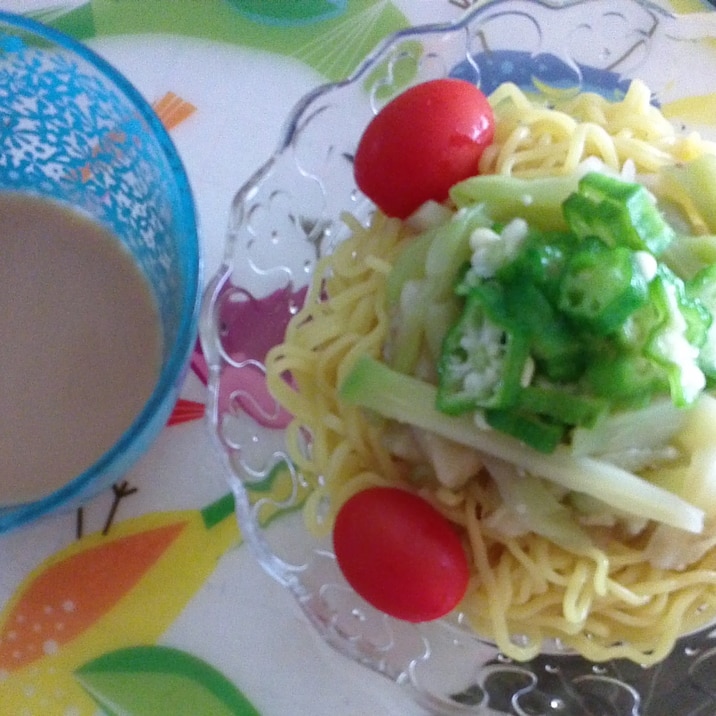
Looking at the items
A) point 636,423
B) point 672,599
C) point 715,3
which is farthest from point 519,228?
point 715,3

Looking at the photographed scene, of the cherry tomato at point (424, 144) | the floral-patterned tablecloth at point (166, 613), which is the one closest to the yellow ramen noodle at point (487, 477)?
the cherry tomato at point (424, 144)

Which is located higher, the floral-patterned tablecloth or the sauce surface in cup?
the sauce surface in cup

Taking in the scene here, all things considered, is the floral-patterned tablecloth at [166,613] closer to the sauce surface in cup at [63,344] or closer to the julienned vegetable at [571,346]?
the sauce surface in cup at [63,344]

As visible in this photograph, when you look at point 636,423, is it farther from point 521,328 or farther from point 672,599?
point 672,599

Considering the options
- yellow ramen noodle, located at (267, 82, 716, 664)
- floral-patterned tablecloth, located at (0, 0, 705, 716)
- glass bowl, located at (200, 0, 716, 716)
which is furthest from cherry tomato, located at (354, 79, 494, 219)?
floral-patterned tablecloth, located at (0, 0, 705, 716)

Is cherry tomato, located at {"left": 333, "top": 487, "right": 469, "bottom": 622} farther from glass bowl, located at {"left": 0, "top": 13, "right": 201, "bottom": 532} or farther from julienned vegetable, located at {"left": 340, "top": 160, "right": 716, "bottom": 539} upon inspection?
glass bowl, located at {"left": 0, "top": 13, "right": 201, "bottom": 532}

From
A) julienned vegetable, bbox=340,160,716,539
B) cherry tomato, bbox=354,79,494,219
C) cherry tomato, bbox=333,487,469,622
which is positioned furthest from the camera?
cherry tomato, bbox=354,79,494,219

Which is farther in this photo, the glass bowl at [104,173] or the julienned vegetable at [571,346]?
the glass bowl at [104,173]
